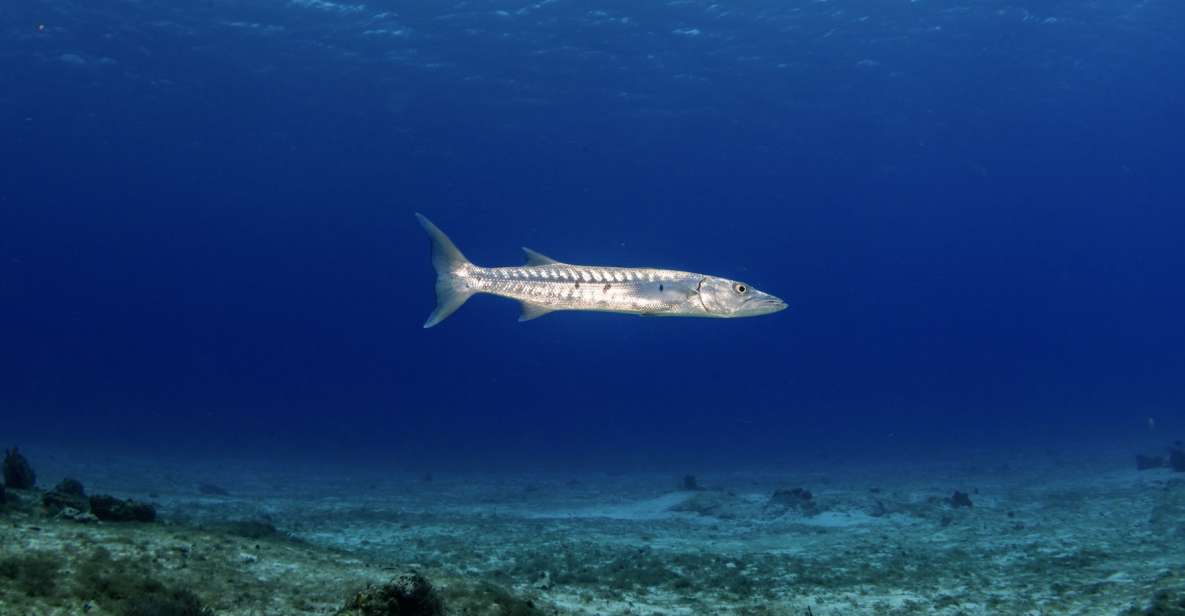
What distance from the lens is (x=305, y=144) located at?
174 feet

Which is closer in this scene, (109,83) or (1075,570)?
(1075,570)

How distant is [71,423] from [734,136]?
5747cm

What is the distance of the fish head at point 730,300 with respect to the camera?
6.38 m

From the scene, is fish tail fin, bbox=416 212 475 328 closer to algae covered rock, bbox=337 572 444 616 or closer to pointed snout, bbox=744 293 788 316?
pointed snout, bbox=744 293 788 316

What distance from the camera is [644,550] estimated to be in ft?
33.6

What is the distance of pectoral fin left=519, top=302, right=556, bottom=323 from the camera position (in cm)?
670

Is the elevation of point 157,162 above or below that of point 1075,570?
above

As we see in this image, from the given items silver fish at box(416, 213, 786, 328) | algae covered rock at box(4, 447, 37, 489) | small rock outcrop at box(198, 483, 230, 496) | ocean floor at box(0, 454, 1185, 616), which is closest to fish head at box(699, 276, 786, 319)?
silver fish at box(416, 213, 786, 328)

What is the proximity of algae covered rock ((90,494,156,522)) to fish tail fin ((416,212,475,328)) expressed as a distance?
14.1 ft

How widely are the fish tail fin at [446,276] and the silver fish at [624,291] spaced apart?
0.31 metres

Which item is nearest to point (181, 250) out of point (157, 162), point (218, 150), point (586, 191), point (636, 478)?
point (157, 162)

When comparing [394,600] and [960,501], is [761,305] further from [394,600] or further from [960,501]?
[960,501]

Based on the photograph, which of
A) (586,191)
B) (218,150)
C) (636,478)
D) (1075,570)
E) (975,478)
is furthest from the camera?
(586,191)

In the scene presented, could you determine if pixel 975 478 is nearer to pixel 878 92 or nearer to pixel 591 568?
pixel 591 568
